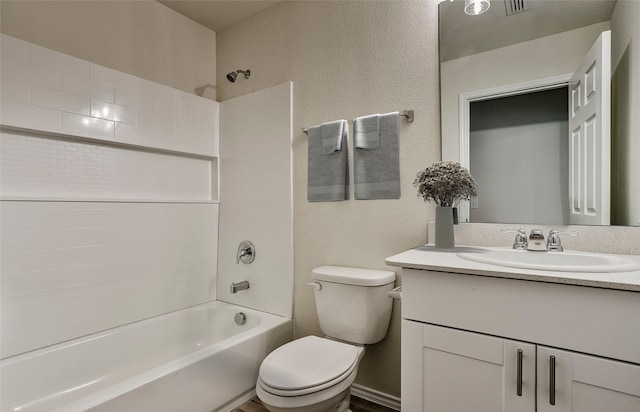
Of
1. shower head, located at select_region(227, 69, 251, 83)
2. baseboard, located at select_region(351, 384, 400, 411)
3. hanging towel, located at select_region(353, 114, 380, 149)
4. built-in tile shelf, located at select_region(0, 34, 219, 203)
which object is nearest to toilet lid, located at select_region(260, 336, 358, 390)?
baseboard, located at select_region(351, 384, 400, 411)

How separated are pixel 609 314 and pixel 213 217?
7.67ft

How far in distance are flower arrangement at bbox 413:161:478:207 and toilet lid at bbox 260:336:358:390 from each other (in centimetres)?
80

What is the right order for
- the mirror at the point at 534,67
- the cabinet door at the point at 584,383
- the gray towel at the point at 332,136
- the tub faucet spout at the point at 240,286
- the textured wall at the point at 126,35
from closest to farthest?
1. the cabinet door at the point at 584,383
2. the mirror at the point at 534,67
3. the textured wall at the point at 126,35
4. the gray towel at the point at 332,136
5. the tub faucet spout at the point at 240,286

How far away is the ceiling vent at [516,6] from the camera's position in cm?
148

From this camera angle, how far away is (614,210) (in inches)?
50.9

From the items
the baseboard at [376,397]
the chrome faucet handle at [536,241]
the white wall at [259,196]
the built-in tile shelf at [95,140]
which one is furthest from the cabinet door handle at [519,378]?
the built-in tile shelf at [95,140]

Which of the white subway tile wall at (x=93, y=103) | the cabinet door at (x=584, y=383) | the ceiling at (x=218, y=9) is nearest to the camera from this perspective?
the cabinet door at (x=584, y=383)

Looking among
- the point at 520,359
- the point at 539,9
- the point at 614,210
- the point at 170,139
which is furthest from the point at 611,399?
the point at 170,139

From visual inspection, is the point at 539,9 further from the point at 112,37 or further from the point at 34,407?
the point at 34,407

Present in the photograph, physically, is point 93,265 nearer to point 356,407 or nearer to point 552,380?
point 356,407

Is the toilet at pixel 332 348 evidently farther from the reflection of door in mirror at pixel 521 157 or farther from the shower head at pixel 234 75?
the shower head at pixel 234 75

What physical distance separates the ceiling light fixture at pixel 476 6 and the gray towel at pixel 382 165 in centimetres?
57

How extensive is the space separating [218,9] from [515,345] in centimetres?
264

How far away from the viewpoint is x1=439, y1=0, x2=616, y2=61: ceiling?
1.36m
